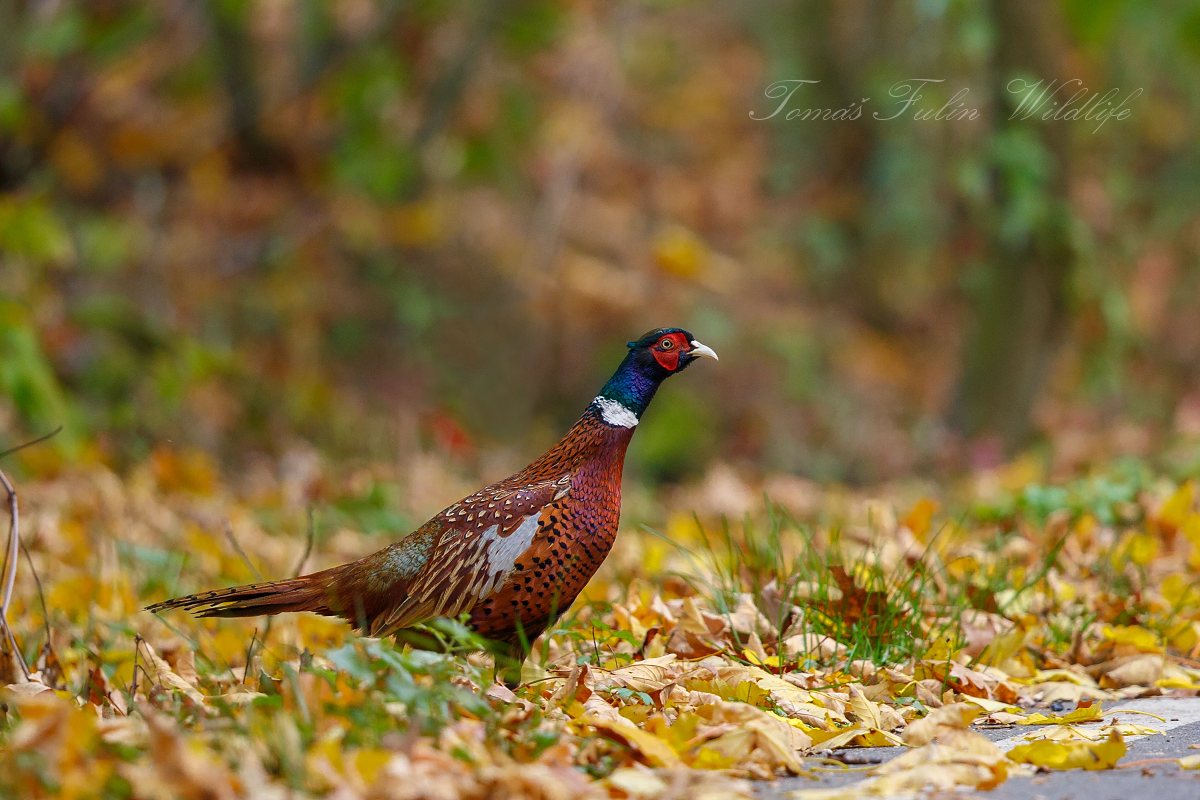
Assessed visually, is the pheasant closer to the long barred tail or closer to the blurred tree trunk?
the long barred tail

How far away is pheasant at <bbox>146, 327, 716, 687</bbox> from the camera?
11.4 ft

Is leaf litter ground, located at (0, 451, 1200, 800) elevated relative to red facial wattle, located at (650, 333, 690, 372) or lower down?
lower down

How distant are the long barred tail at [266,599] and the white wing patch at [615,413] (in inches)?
33.2

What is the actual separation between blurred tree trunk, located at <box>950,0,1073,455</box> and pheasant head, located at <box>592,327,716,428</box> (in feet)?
19.1

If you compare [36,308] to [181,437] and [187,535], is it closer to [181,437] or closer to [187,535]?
[181,437]

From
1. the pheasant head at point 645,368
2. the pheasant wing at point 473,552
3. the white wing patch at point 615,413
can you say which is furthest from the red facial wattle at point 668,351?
the pheasant wing at point 473,552

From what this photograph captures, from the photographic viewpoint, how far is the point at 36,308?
8.69m

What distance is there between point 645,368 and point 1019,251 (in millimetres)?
6497

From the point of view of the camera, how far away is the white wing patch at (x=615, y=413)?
373 cm

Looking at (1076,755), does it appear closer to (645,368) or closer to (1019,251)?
(645,368)

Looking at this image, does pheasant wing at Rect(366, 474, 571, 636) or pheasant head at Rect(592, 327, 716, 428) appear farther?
pheasant head at Rect(592, 327, 716, 428)

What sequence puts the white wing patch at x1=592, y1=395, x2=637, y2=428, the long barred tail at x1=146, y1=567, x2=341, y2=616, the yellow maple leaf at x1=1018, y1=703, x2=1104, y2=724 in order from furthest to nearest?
the white wing patch at x1=592, y1=395, x2=637, y2=428 < the long barred tail at x1=146, y1=567, x2=341, y2=616 < the yellow maple leaf at x1=1018, y1=703, x2=1104, y2=724

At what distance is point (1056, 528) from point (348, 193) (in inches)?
292

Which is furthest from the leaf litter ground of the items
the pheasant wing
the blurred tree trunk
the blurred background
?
the blurred tree trunk
